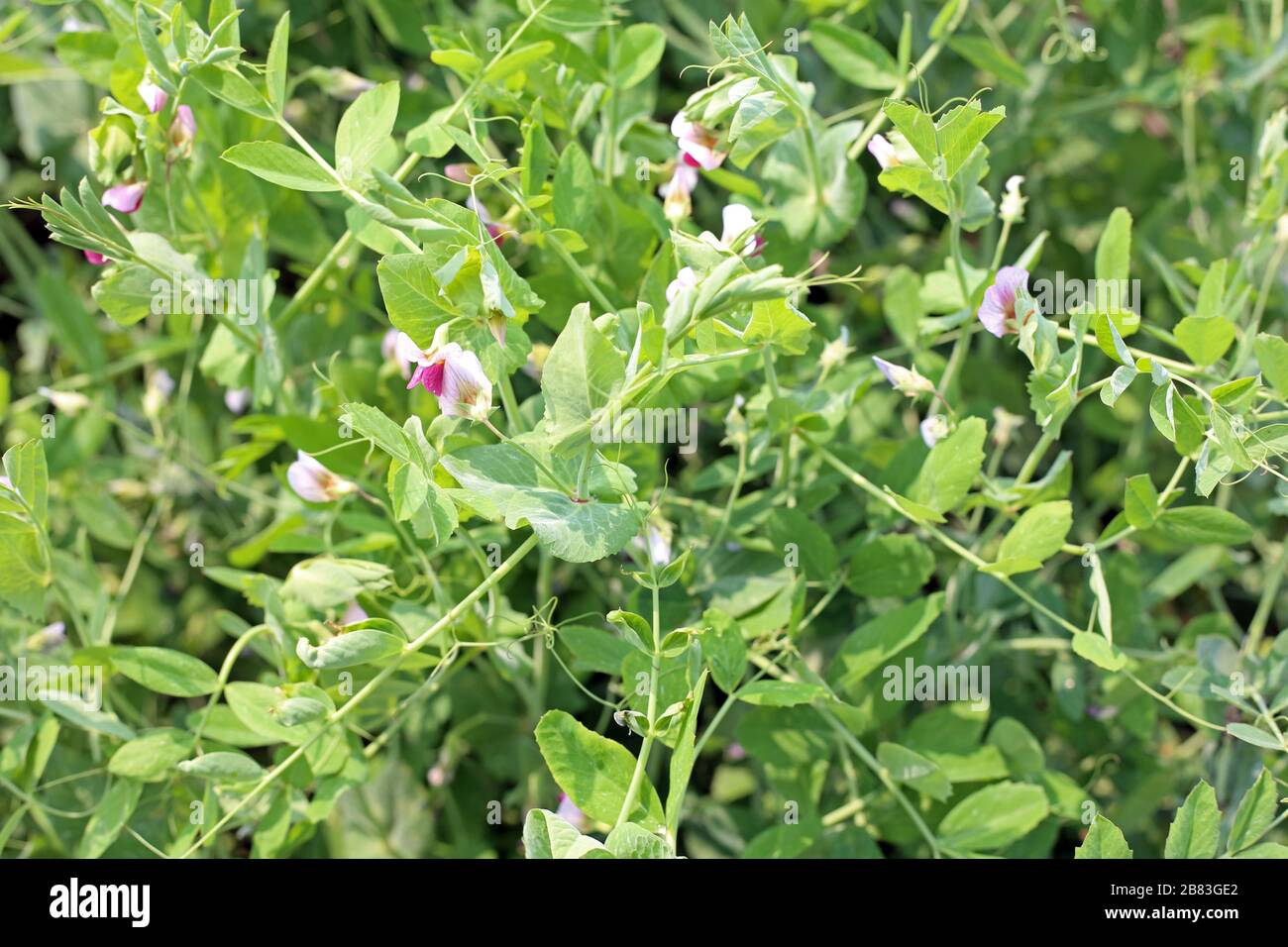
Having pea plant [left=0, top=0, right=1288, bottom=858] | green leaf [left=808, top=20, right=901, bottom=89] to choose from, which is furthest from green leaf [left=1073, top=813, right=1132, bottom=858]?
green leaf [left=808, top=20, right=901, bottom=89]

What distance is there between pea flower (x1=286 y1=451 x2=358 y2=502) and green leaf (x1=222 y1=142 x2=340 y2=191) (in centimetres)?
19

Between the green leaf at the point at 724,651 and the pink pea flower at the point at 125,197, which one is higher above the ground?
the pink pea flower at the point at 125,197

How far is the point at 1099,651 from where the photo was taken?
0.72 meters

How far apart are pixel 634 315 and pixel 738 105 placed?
0.14 meters

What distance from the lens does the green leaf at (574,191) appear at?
0.75 meters

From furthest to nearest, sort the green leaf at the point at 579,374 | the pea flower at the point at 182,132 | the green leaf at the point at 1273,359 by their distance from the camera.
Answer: the pea flower at the point at 182,132 < the green leaf at the point at 1273,359 < the green leaf at the point at 579,374

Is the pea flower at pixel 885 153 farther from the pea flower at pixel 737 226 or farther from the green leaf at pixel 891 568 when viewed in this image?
the green leaf at pixel 891 568

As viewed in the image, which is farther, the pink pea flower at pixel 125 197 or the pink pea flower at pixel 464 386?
the pink pea flower at pixel 125 197

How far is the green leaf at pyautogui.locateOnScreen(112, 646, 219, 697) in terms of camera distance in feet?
2.62

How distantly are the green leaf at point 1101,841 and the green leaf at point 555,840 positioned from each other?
0.30 metres

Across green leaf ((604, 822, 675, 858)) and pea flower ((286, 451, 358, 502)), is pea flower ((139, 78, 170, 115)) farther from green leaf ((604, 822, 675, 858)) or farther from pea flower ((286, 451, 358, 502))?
green leaf ((604, 822, 675, 858))

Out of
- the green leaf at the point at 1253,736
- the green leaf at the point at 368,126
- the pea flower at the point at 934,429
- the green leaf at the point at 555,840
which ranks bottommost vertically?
the green leaf at the point at 555,840

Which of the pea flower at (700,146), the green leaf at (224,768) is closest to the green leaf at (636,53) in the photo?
the pea flower at (700,146)

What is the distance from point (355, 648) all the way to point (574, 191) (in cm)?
32
